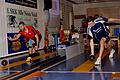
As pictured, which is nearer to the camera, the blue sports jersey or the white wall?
the blue sports jersey

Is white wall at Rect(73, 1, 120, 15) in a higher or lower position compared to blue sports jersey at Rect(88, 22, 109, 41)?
higher

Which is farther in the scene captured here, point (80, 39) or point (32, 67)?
point (80, 39)

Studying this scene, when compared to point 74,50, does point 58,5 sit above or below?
above

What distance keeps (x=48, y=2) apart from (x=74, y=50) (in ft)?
14.3

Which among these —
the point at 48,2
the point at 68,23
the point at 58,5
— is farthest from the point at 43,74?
the point at 68,23

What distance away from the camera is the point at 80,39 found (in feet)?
39.4

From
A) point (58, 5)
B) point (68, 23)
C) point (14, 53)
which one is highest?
point (58, 5)

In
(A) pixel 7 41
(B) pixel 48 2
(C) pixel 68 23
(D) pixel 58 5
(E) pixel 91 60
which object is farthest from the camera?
(C) pixel 68 23

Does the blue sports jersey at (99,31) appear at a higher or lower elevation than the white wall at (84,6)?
lower

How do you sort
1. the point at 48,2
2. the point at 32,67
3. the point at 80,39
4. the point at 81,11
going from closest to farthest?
the point at 32,67 < the point at 80,39 < the point at 48,2 < the point at 81,11

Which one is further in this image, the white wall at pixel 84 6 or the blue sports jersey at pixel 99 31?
the white wall at pixel 84 6

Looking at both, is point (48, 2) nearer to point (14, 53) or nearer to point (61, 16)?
point (61, 16)

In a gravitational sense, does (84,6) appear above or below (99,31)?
above

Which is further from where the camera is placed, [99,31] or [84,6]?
[84,6]
